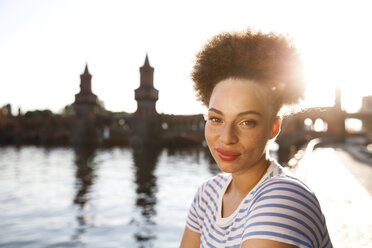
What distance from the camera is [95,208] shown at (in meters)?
13.7

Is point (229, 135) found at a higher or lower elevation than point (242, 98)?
lower

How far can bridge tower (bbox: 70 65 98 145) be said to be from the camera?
5241cm

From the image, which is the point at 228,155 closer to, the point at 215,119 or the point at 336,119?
the point at 215,119

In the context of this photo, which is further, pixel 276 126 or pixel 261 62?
pixel 276 126

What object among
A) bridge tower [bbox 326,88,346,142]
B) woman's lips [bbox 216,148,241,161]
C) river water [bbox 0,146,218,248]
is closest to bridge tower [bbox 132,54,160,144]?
river water [bbox 0,146,218,248]

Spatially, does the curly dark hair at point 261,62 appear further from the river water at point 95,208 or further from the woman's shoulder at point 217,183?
the river water at point 95,208

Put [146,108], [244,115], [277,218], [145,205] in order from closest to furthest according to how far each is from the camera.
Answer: [277,218], [244,115], [145,205], [146,108]

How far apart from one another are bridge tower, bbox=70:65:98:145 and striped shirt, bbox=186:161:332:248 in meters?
52.9

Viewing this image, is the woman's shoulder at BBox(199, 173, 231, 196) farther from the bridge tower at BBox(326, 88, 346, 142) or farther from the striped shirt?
the bridge tower at BBox(326, 88, 346, 142)

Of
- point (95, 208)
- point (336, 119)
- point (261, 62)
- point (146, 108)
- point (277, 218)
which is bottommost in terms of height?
point (95, 208)

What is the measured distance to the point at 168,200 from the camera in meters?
15.2

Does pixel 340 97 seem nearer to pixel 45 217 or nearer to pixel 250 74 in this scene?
pixel 45 217

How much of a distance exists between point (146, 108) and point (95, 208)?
34480 millimetres

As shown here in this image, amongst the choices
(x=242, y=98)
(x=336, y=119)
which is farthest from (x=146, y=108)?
(x=242, y=98)
